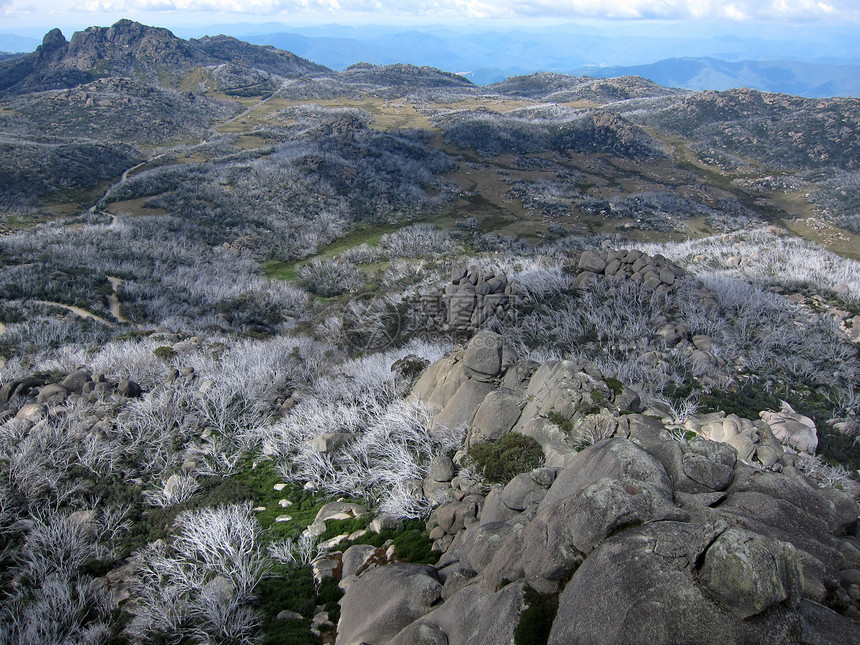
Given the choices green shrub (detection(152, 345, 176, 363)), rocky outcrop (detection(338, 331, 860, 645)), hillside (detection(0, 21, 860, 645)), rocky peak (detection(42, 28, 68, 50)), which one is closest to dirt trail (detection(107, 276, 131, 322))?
hillside (detection(0, 21, 860, 645))

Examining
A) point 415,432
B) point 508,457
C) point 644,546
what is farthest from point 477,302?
point 644,546

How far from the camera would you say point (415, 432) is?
25.0ft

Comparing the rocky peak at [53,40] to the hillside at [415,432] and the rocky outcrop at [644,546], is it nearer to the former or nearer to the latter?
the hillside at [415,432]

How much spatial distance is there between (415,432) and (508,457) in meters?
2.23

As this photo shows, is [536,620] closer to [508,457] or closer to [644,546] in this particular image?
[644,546]

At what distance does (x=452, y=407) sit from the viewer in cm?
759

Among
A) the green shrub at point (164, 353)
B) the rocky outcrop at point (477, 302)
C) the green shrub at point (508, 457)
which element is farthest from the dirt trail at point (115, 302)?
the green shrub at point (508, 457)

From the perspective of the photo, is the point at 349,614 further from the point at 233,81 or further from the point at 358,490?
the point at 233,81

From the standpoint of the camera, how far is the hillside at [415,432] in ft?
10.3

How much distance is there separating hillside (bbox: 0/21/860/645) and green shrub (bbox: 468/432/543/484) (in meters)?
0.03

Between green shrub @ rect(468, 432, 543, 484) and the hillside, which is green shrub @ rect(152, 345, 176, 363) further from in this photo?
green shrub @ rect(468, 432, 543, 484)

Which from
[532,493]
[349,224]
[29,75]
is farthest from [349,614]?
[29,75]

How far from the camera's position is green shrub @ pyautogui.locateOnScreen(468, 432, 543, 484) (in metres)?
5.64

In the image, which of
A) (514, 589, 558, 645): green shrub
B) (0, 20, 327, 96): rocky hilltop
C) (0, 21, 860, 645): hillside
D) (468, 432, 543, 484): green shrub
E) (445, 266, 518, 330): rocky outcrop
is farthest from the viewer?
(0, 20, 327, 96): rocky hilltop
